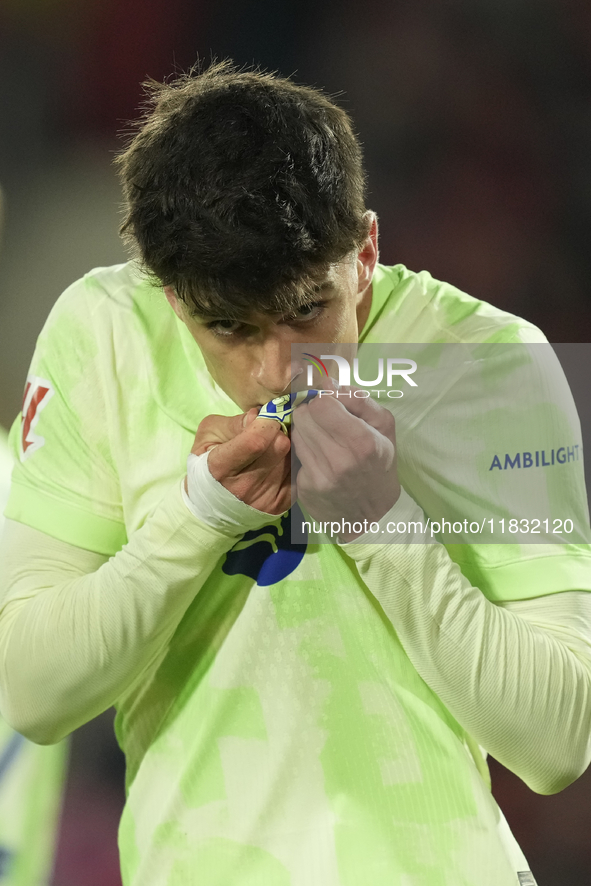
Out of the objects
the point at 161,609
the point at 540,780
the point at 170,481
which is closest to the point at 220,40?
the point at 170,481

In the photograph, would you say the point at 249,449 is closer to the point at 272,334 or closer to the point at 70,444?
the point at 272,334

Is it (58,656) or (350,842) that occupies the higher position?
(58,656)

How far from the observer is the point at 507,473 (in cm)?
75

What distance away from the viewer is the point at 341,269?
687 millimetres

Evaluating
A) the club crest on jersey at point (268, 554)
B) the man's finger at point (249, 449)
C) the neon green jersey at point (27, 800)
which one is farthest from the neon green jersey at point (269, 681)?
the neon green jersey at point (27, 800)

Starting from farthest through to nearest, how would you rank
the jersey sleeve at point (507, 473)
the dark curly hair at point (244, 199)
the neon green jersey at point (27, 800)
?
the neon green jersey at point (27, 800)
the jersey sleeve at point (507, 473)
the dark curly hair at point (244, 199)

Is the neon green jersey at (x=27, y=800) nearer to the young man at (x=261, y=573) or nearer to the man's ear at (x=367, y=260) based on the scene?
the young man at (x=261, y=573)

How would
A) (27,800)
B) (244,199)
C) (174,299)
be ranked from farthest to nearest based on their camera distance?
1. (27,800)
2. (174,299)
3. (244,199)

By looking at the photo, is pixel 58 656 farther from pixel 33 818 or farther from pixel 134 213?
pixel 33 818

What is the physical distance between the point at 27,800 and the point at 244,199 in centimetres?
94

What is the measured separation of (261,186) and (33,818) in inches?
38.4

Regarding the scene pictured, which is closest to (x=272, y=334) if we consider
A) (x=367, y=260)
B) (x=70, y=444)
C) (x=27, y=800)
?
(x=367, y=260)

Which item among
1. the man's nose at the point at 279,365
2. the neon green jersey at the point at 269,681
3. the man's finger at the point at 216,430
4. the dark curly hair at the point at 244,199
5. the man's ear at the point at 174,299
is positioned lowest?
the neon green jersey at the point at 269,681

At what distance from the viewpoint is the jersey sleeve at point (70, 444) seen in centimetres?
77
